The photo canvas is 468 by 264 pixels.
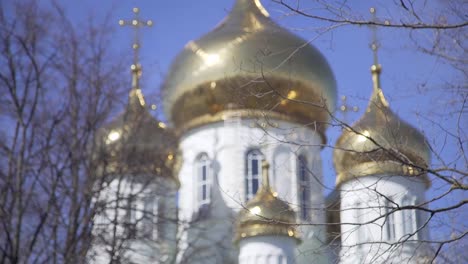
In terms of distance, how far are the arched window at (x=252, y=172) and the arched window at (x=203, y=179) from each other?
2.80 ft

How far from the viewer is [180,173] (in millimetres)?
23562

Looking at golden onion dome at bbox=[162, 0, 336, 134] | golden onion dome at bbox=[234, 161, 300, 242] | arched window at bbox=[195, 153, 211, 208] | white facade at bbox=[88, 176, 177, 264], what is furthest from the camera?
arched window at bbox=[195, 153, 211, 208]

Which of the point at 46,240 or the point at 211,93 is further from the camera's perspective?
the point at 211,93

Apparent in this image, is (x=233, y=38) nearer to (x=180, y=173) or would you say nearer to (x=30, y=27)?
(x=180, y=173)

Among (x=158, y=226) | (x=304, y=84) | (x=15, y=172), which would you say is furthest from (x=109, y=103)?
(x=304, y=84)

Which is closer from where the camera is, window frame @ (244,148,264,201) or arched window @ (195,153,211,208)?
window frame @ (244,148,264,201)

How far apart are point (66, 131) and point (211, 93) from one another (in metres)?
10.5

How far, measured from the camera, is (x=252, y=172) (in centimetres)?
2286

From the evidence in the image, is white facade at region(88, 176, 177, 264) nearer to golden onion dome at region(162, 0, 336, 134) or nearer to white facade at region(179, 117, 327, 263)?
white facade at region(179, 117, 327, 263)

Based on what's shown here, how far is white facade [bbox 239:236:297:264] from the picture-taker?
773 inches

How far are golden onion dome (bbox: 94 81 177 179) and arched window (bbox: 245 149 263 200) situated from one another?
201 inches

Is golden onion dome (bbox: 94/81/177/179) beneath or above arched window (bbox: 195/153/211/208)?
beneath

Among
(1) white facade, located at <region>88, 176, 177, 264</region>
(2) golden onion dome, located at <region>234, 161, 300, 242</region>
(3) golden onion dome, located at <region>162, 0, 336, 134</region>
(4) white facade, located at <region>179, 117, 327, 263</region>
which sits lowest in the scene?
(1) white facade, located at <region>88, 176, 177, 264</region>

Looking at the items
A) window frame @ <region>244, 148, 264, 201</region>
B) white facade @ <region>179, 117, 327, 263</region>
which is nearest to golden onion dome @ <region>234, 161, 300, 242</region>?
white facade @ <region>179, 117, 327, 263</region>
